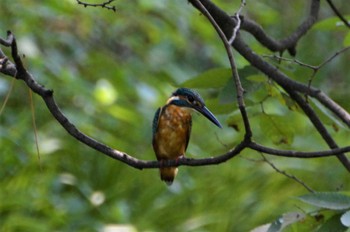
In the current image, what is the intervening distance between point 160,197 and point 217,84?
9.68 ft

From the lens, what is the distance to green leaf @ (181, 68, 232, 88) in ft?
7.37

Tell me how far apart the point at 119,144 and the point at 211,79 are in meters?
2.61

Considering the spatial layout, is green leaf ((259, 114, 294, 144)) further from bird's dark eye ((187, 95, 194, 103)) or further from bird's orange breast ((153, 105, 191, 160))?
bird's orange breast ((153, 105, 191, 160))

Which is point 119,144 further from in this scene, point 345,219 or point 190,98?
point 345,219

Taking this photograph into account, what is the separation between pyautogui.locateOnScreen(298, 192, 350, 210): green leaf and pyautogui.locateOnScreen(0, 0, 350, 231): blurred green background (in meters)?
2.30

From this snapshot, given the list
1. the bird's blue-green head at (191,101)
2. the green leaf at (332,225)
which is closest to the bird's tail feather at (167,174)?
the bird's blue-green head at (191,101)

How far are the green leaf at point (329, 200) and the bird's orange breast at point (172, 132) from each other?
2.97 feet

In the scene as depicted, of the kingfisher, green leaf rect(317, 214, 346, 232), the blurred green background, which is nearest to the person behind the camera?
green leaf rect(317, 214, 346, 232)

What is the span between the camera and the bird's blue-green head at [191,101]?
2.32 meters

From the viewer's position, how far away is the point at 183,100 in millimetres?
2674

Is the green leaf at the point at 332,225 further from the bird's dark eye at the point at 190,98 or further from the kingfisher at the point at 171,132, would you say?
the kingfisher at the point at 171,132

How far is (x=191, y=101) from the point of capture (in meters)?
2.54

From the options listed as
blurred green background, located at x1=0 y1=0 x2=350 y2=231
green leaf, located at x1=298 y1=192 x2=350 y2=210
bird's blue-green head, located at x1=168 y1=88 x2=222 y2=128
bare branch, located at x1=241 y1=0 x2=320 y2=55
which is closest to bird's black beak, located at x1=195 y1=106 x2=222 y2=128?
bird's blue-green head, located at x1=168 y1=88 x2=222 y2=128

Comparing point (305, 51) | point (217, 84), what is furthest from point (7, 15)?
point (217, 84)
